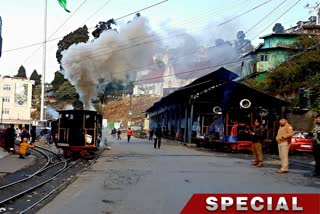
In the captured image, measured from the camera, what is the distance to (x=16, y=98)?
91.1 meters

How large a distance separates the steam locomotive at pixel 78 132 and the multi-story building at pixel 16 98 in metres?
→ 69.1

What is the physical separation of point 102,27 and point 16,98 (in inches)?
2445

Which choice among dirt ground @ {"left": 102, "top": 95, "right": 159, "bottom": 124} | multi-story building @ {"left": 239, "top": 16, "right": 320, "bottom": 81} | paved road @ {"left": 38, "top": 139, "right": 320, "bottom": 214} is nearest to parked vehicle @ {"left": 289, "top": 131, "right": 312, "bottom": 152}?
paved road @ {"left": 38, "top": 139, "right": 320, "bottom": 214}

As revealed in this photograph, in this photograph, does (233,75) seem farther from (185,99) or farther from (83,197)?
(83,197)

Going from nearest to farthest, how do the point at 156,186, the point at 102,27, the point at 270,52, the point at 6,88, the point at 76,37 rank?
the point at 156,186 < the point at 102,27 < the point at 76,37 < the point at 270,52 < the point at 6,88

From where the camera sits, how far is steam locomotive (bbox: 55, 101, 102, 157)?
23188 millimetres

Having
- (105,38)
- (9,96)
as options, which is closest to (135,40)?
(105,38)

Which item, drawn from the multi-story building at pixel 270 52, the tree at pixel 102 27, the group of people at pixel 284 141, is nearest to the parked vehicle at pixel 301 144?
the group of people at pixel 284 141

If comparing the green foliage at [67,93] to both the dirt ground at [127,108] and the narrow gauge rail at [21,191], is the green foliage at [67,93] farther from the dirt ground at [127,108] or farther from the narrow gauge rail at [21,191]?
the dirt ground at [127,108]

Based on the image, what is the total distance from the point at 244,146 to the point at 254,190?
17.7 m

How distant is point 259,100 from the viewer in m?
31.7

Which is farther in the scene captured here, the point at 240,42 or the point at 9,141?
the point at 240,42

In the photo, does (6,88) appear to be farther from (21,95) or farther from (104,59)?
(104,59)

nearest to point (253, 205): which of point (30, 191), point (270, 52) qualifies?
point (30, 191)
